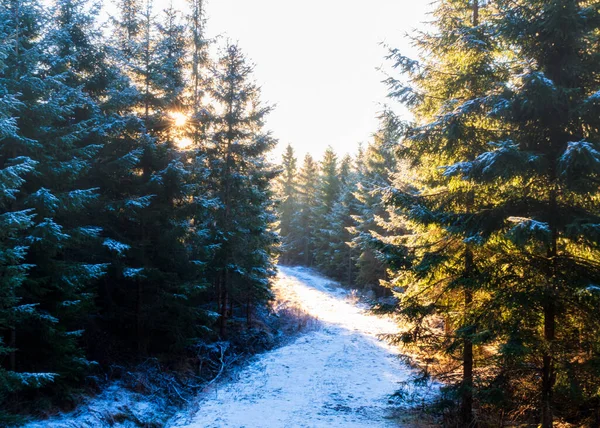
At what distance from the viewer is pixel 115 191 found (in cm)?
1216

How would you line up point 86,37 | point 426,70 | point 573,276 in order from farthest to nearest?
1. point 86,37
2. point 426,70
3. point 573,276

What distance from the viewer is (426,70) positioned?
967 centimetres

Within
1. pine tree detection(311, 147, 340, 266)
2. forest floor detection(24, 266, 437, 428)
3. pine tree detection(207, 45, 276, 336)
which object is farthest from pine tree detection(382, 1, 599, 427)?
pine tree detection(311, 147, 340, 266)

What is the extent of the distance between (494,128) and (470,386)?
5.42 meters

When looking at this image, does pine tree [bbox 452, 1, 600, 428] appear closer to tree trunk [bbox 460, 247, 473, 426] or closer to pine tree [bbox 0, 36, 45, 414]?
tree trunk [bbox 460, 247, 473, 426]

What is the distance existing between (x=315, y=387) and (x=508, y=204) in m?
8.07

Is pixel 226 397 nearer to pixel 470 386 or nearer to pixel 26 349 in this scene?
pixel 26 349

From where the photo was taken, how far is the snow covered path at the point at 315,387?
9500mm

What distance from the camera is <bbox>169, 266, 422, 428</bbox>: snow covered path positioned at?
9.50 meters

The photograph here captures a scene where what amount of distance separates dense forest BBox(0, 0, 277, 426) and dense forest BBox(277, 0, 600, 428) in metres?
6.83

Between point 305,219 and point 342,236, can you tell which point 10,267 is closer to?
point 342,236

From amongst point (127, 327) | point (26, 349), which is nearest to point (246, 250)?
point (127, 327)

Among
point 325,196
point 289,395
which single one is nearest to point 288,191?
point 325,196

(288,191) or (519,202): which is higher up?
(288,191)
